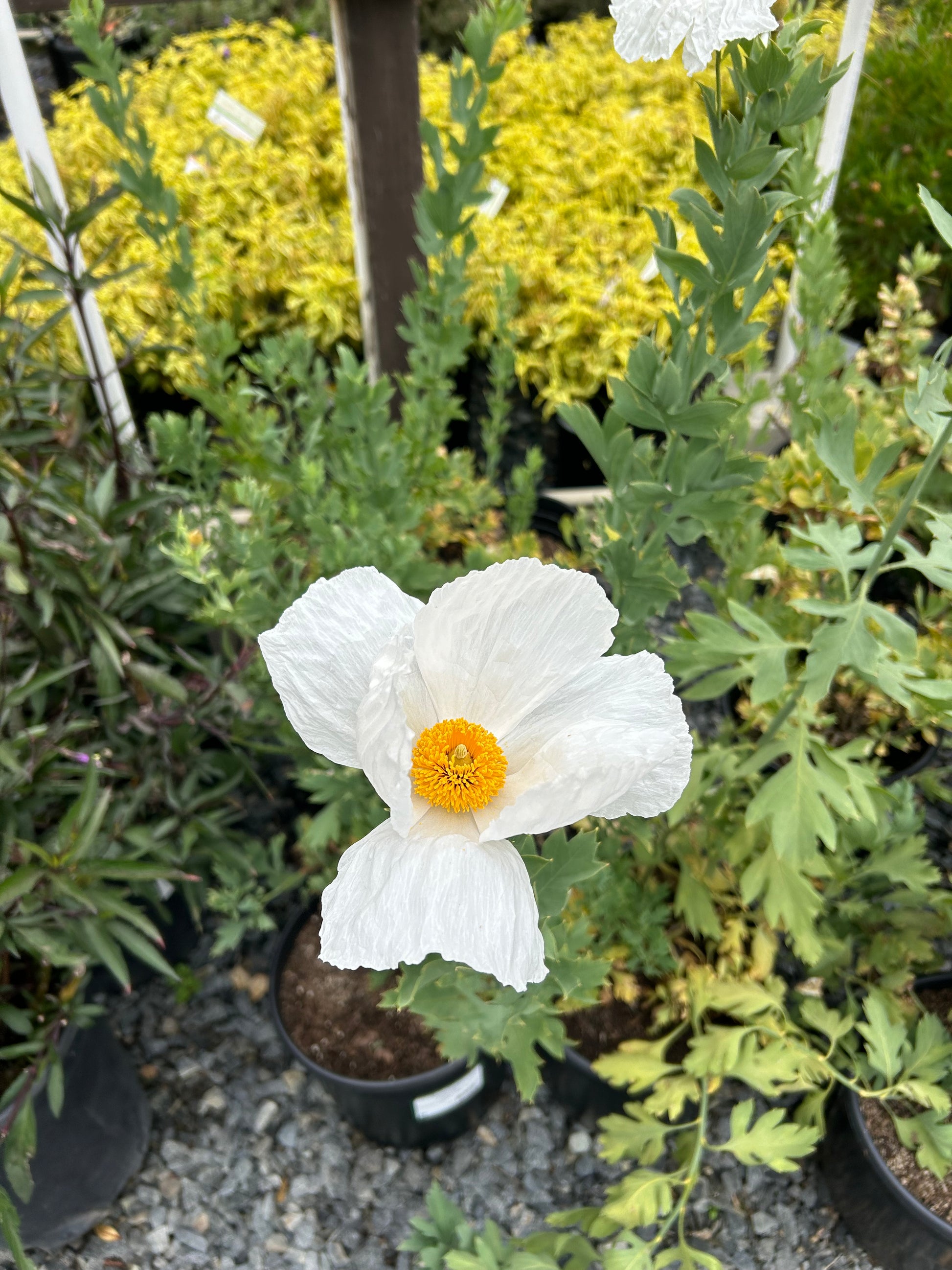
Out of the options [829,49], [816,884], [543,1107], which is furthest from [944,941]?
[829,49]

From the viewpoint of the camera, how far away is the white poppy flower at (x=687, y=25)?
72 cm

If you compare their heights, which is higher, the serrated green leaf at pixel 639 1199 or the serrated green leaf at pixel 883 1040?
the serrated green leaf at pixel 883 1040

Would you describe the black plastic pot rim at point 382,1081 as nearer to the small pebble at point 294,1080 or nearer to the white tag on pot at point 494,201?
the small pebble at point 294,1080

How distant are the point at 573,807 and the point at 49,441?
53.4 inches

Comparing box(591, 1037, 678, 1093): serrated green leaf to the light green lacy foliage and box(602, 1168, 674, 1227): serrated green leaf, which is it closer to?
the light green lacy foliage

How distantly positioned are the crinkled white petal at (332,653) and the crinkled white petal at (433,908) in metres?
0.09

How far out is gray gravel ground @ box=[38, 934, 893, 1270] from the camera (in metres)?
1.59

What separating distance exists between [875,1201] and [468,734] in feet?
4.17

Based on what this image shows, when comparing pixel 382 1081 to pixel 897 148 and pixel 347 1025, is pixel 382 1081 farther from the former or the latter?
pixel 897 148

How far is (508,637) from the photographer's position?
0.74 m

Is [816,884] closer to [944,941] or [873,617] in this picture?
[944,941]

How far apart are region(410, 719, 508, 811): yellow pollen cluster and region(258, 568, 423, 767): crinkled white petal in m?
0.06

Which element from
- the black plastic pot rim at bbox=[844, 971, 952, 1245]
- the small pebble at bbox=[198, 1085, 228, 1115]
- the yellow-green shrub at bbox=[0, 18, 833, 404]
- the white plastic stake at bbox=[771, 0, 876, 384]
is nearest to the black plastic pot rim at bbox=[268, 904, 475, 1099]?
the small pebble at bbox=[198, 1085, 228, 1115]

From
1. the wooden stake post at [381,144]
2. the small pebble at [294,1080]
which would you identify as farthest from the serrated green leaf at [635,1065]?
the wooden stake post at [381,144]
